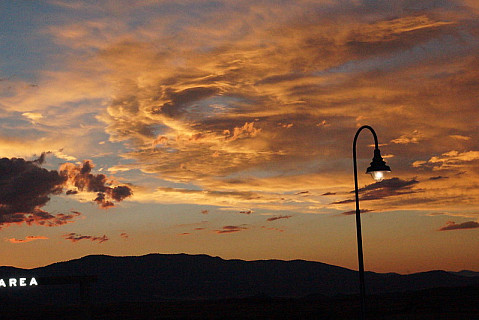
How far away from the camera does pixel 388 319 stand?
59.1m

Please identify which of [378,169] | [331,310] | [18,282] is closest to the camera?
[378,169]

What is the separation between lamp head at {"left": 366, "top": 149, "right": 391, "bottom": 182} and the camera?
68.2 ft

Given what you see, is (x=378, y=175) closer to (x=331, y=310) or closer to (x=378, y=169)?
(x=378, y=169)

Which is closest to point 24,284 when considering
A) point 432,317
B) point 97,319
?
point 432,317

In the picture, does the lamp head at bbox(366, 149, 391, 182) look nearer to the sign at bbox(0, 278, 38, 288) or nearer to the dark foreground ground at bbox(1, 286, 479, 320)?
the dark foreground ground at bbox(1, 286, 479, 320)

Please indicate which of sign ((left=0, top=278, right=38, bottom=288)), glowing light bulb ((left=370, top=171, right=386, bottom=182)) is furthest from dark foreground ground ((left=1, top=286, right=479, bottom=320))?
glowing light bulb ((left=370, top=171, right=386, bottom=182))

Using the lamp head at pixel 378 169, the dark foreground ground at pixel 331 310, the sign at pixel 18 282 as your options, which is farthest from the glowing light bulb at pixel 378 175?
the sign at pixel 18 282

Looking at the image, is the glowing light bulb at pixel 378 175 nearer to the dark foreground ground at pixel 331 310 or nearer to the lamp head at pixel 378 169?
the lamp head at pixel 378 169

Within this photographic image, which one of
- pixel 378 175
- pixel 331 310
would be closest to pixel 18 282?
pixel 378 175

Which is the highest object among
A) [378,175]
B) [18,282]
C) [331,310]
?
[378,175]

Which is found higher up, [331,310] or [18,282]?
[18,282]

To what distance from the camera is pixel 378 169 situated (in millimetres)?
20766

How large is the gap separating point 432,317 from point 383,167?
4322 centimetres

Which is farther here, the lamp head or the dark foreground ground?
the dark foreground ground
